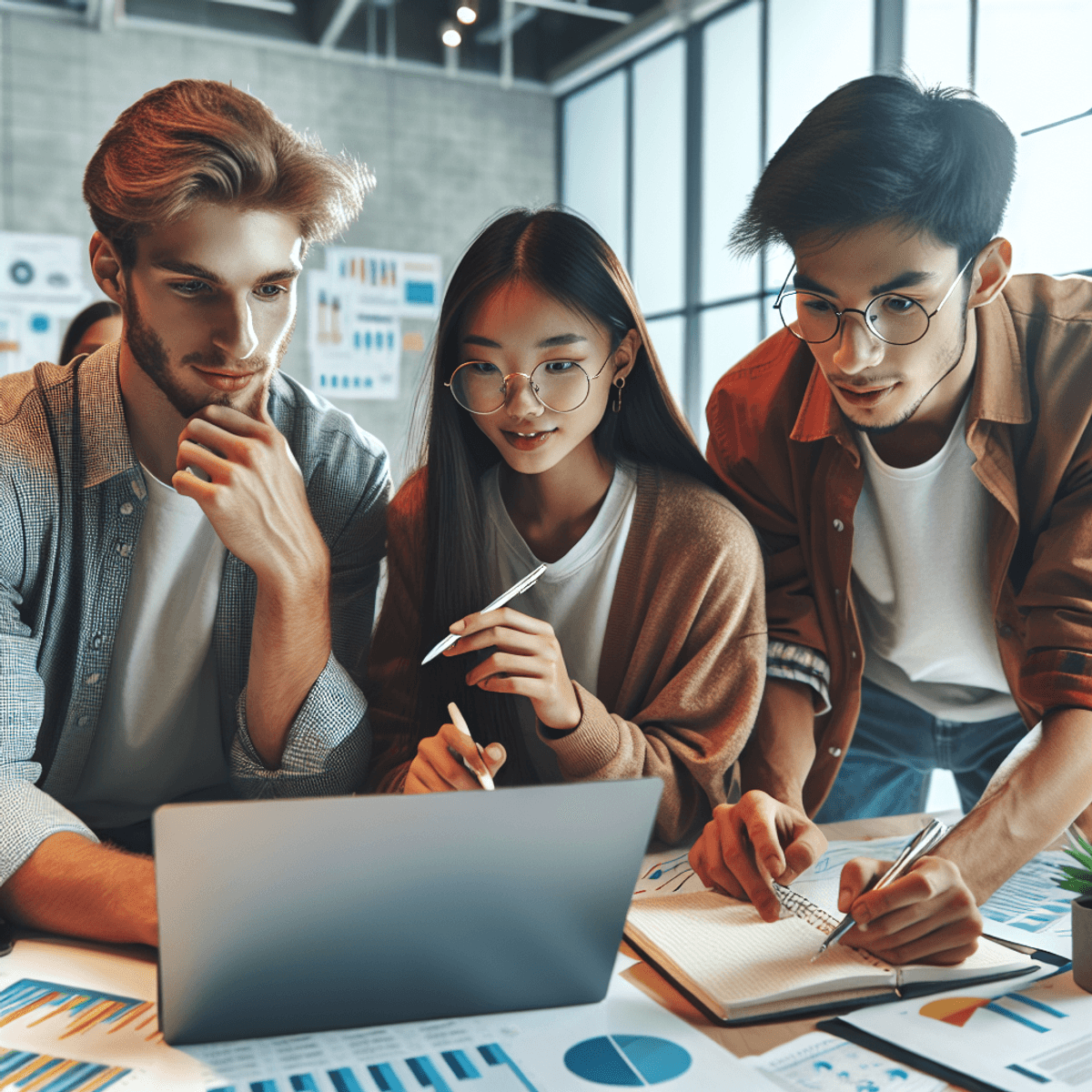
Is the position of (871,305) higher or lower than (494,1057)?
higher

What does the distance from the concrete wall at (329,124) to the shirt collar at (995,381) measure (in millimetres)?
4782

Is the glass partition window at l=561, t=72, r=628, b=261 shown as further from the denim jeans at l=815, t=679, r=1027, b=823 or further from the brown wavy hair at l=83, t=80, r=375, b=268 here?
the brown wavy hair at l=83, t=80, r=375, b=268

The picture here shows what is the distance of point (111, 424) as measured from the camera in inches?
56.6

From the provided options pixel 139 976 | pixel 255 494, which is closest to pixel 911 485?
pixel 255 494

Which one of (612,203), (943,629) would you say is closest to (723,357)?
(612,203)

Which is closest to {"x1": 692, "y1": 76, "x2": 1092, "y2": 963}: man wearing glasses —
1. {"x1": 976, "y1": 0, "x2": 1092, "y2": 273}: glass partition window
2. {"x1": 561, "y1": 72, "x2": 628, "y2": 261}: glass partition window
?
{"x1": 976, "y1": 0, "x2": 1092, "y2": 273}: glass partition window

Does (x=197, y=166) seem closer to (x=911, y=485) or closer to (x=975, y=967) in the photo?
(x=911, y=485)

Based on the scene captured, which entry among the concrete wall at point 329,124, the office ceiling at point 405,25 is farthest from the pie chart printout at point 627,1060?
the office ceiling at point 405,25

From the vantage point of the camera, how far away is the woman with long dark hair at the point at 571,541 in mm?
1453

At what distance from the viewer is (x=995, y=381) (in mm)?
1495

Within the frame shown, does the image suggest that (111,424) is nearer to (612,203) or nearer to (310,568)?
(310,568)

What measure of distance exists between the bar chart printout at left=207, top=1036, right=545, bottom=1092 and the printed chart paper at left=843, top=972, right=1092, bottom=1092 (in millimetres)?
309

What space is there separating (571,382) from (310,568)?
1.45 ft

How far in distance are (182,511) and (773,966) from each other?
1.00 metres
